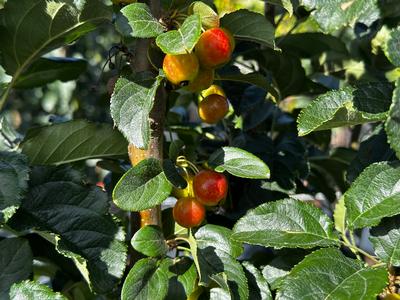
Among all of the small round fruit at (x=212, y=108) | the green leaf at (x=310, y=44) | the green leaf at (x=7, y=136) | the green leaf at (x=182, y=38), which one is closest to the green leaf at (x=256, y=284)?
the small round fruit at (x=212, y=108)

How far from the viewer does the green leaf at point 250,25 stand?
806 mm

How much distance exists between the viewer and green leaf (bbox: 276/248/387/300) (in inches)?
25.3

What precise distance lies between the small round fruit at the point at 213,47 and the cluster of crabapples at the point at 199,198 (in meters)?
0.15

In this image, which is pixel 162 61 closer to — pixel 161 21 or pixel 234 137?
pixel 161 21

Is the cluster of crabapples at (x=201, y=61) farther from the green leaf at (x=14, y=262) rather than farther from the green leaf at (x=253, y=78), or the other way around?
the green leaf at (x=14, y=262)

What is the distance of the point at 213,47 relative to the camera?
0.72 meters

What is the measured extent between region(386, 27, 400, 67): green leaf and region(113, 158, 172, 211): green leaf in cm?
30

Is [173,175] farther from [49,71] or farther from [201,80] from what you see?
[49,71]

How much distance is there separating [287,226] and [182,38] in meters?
0.27

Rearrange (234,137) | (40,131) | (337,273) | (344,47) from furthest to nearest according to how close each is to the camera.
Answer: (344,47), (234,137), (40,131), (337,273)

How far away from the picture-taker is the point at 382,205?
70 centimetres

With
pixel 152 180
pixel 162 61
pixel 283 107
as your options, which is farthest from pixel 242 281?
pixel 283 107

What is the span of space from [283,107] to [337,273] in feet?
2.26

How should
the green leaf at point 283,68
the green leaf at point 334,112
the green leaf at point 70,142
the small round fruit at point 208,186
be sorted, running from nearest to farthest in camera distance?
1. the green leaf at point 334,112
2. the small round fruit at point 208,186
3. the green leaf at point 70,142
4. the green leaf at point 283,68
